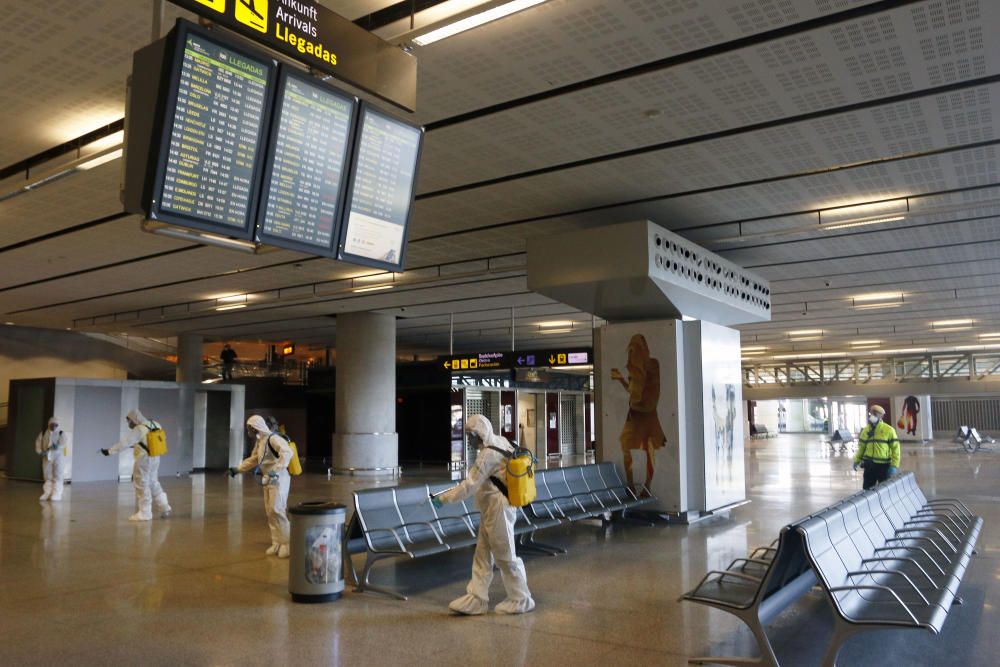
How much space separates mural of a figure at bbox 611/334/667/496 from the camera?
10.7m

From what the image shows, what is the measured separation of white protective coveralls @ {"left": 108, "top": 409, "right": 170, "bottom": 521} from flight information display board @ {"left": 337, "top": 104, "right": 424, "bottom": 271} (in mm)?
7862

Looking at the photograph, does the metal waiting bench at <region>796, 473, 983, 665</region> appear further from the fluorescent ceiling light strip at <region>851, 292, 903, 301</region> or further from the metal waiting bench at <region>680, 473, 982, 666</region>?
the fluorescent ceiling light strip at <region>851, 292, 903, 301</region>

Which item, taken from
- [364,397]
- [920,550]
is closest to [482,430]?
[920,550]

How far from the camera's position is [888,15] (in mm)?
4996

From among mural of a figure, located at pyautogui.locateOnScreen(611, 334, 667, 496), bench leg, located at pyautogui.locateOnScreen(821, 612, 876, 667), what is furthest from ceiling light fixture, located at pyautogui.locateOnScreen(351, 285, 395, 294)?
bench leg, located at pyautogui.locateOnScreen(821, 612, 876, 667)

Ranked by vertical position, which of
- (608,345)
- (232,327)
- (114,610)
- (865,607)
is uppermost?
(232,327)

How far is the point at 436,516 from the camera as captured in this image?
7539mm

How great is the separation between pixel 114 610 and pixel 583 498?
544cm

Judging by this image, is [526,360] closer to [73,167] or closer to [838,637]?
[73,167]

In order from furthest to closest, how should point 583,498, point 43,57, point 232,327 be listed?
point 232,327
point 583,498
point 43,57

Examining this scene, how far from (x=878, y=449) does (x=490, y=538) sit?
22.8ft

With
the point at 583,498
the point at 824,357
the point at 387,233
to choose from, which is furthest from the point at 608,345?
the point at 824,357

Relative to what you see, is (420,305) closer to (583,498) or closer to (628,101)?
(583,498)

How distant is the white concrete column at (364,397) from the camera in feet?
61.6
